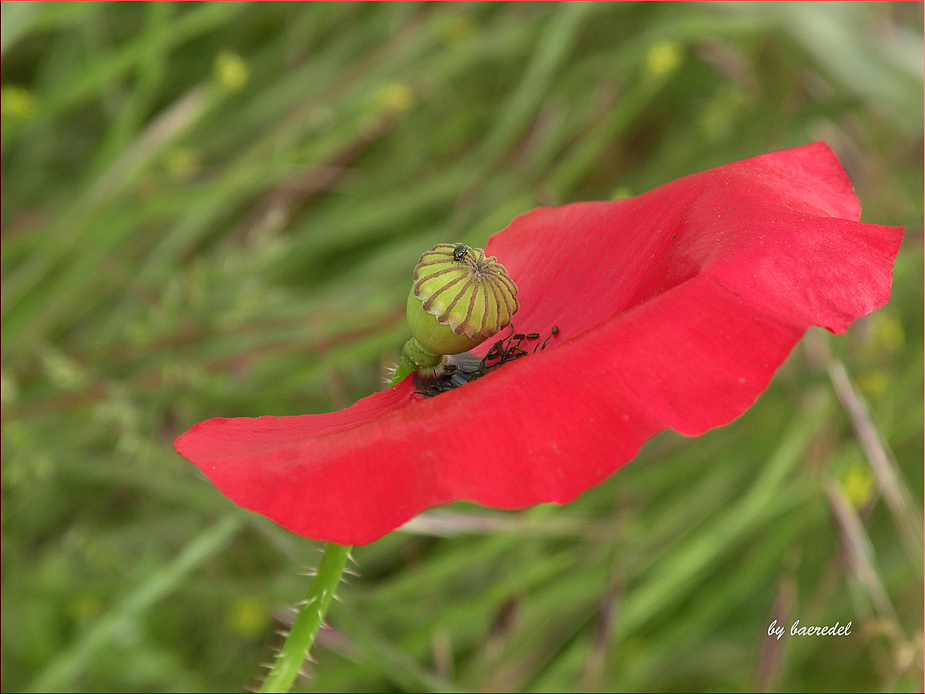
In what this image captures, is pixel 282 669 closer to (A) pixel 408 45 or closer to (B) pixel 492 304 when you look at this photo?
(B) pixel 492 304

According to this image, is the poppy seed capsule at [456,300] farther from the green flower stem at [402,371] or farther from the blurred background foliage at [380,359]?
the blurred background foliage at [380,359]

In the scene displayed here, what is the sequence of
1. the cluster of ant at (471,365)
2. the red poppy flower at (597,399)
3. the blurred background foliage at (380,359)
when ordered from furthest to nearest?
the blurred background foliage at (380,359)
the cluster of ant at (471,365)
the red poppy flower at (597,399)

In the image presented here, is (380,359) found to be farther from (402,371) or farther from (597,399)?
(597,399)

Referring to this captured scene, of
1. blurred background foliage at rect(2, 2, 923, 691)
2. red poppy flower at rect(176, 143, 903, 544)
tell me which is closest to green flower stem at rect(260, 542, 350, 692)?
red poppy flower at rect(176, 143, 903, 544)

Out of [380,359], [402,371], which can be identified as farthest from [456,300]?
[380,359]

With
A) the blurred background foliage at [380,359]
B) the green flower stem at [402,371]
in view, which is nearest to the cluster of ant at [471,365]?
the green flower stem at [402,371]

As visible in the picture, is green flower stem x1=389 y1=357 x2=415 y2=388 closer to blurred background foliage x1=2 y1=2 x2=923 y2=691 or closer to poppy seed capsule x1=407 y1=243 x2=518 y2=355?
poppy seed capsule x1=407 y1=243 x2=518 y2=355

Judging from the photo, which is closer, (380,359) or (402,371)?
(402,371)
